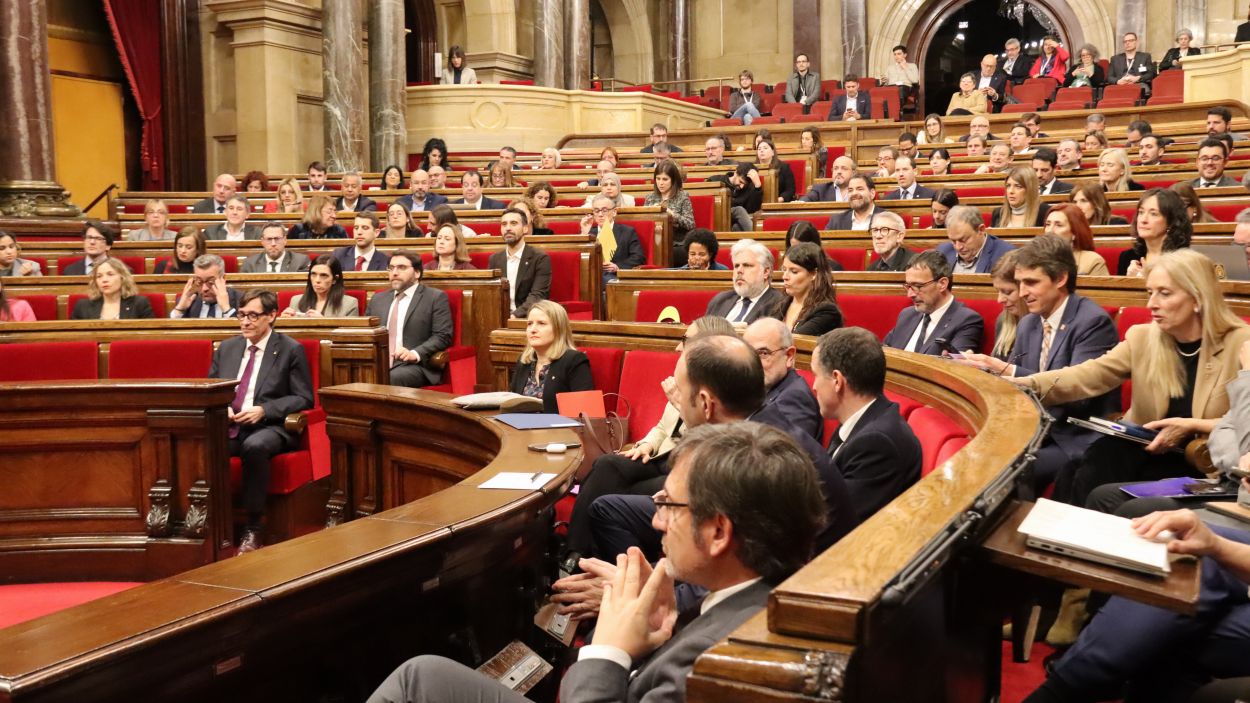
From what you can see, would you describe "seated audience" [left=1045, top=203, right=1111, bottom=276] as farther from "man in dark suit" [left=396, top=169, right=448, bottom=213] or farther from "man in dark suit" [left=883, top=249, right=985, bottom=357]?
"man in dark suit" [left=396, top=169, right=448, bottom=213]

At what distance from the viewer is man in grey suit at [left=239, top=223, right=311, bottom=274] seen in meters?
5.97

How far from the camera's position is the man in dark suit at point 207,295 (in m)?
5.06

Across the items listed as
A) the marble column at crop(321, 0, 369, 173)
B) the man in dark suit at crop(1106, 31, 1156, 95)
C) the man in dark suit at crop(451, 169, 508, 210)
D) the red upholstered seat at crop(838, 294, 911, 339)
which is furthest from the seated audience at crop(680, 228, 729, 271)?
the man in dark suit at crop(1106, 31, 1156, 95)

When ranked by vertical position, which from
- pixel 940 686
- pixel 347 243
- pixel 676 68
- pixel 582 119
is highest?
pixel 676 68

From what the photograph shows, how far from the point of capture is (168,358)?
Answer: 4.38 metres

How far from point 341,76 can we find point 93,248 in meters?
4.90

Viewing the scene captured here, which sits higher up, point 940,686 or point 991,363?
point 991,363

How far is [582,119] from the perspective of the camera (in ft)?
40.8

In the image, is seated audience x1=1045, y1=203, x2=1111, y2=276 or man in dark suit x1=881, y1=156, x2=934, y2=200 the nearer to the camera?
seated audience x1=1045, y1=203, x2=1111, y2=276

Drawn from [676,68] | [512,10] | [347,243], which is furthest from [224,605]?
[676,68]

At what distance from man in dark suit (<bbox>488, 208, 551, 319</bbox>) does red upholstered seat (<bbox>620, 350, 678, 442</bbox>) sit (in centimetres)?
193

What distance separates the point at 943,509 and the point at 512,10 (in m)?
13.0

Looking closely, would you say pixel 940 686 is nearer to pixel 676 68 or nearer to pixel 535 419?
pixel 535 419

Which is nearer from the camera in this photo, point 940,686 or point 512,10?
point 940,686
